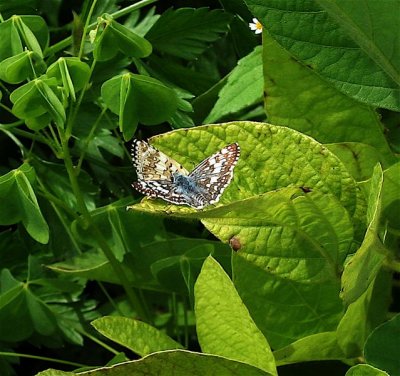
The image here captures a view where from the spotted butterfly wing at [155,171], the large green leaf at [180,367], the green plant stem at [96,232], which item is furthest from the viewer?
the green plant stem at [96,232]

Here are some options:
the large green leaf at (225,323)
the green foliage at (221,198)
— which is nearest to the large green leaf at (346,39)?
the green foliage at (221,198)

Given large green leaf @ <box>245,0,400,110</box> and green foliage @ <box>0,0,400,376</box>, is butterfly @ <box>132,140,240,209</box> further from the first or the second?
large green leaf @ <box>245,0,400,110</box>

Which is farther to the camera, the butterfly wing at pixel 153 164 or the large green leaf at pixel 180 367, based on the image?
the butterfly wing at pixel 153 164

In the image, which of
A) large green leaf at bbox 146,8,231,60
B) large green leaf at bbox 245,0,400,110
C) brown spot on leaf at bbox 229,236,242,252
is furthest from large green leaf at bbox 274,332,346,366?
large green leaf at bbox 146,8,231,60

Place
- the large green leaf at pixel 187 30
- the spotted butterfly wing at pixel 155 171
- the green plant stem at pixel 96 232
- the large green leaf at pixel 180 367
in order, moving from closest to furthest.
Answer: the large green leaf at pixel 180 367, the spotted butterfly wing at pixel 155 171, the green plant stem at pixel 96 232, the large green leaf at pixel 187 30

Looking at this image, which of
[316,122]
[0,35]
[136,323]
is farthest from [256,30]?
[136,323]

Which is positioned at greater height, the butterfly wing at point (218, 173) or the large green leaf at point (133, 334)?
the butterfly wing at point (218, 173)

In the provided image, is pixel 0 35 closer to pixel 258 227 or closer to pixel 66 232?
pixel 66 232

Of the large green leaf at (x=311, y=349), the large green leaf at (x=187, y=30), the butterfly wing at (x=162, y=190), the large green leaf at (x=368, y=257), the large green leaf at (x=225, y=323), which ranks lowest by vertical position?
the large green leaf at (x=311, y=349)

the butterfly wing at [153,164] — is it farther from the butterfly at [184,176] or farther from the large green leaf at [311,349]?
the large green leaf at [311,349]
